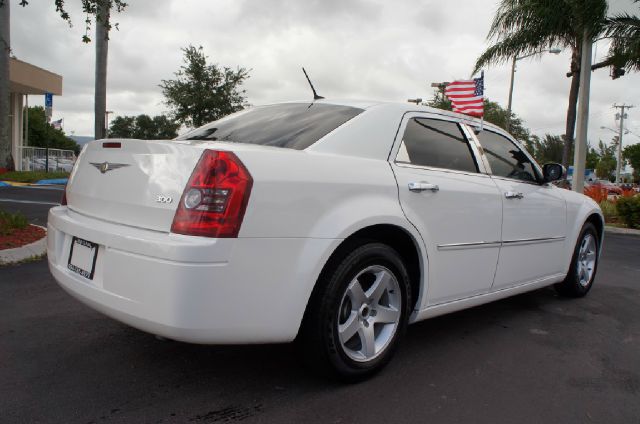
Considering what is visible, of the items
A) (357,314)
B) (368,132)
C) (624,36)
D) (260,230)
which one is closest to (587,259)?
(368,132)

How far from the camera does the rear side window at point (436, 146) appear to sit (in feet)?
11.1

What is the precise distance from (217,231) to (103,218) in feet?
2.68

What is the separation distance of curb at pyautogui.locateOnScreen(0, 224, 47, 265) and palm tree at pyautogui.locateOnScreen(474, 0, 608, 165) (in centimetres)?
1541

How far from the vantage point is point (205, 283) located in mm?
2342

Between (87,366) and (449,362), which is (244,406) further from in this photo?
(449,362)

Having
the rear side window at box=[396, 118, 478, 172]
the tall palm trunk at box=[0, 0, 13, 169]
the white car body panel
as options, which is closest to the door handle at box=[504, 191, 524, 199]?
the rear side window at box=[396, 118, 478, 172]

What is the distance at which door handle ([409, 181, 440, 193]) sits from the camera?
3172 millimetres

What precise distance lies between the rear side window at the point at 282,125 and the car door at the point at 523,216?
132cm

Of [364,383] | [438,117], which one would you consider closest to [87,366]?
[364,383]

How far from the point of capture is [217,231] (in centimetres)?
238

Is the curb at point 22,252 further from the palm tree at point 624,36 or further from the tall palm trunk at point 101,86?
the palm tree at point 624,36

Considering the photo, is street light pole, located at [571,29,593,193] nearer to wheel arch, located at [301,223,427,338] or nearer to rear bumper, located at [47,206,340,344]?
wheel arch, located at [301,223,427,338]

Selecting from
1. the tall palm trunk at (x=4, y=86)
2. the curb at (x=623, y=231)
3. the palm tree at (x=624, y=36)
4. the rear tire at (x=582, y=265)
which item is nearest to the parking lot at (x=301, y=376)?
the rear tire at (x=582, y=265)

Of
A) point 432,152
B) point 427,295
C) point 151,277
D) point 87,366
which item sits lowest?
point 87,366
